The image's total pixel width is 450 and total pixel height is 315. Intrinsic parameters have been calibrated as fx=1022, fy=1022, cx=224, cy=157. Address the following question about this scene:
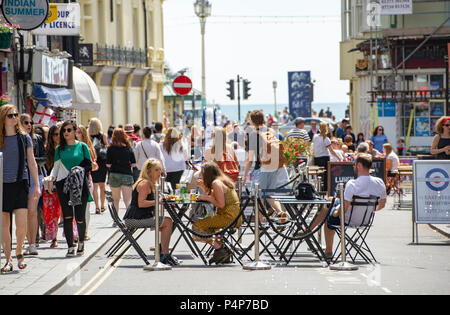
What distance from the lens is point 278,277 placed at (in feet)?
37.3

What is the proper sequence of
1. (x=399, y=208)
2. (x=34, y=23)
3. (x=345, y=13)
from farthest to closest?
(x=345, y=13) → (x=399, y=208) → (x=34, y=23)

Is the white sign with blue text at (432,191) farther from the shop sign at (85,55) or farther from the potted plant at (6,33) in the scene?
the shop sign at (85,55)

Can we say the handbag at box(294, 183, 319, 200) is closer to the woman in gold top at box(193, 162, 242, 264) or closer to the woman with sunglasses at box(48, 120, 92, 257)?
the woman in gold top at box(193, 162, 242, 264)

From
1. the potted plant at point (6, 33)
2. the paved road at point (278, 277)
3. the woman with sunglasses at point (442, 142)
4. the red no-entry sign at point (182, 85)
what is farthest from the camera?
the red no-entry sign at point (182, 85)

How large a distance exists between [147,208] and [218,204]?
0.97 meters

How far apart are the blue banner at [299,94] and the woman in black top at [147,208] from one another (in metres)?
41.6

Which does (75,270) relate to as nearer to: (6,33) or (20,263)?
(20,263)

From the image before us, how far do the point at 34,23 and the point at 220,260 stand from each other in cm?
706

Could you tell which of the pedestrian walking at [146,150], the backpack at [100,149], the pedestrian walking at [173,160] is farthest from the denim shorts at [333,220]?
the backpack at [100,149]

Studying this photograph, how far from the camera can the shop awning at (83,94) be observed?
29.3 meters
